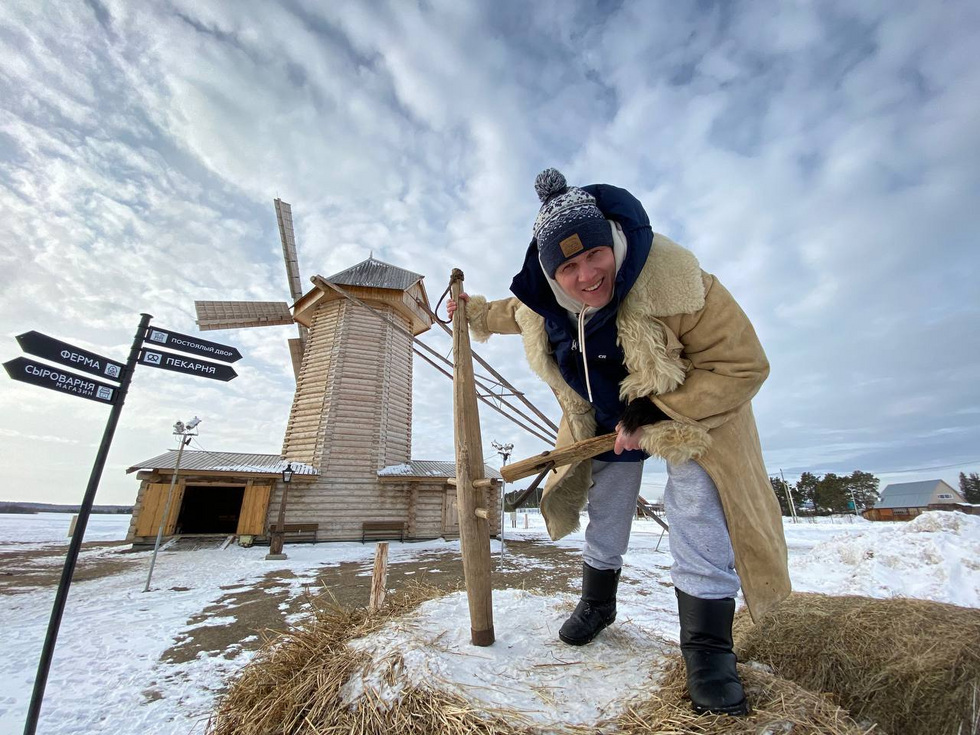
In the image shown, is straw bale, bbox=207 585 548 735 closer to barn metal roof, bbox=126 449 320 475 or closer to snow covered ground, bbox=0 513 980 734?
snow covered ground, bbox=0 513 980 734

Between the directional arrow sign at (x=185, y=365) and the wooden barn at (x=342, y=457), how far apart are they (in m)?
8.00

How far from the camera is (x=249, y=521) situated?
1176cm

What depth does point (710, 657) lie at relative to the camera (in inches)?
53.2

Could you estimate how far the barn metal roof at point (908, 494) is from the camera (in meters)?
37.4

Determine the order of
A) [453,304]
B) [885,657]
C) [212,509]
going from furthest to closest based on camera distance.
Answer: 1. [212,509]
2. [453,304]
3. [885,657]

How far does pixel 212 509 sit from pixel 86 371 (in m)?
20.0

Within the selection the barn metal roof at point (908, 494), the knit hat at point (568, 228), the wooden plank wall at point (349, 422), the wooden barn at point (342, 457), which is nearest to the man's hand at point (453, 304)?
the knit hat at point (568, 228)

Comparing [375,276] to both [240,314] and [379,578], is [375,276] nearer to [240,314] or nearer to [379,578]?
[240,314]

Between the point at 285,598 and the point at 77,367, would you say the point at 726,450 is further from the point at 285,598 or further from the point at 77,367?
the point at 285,598

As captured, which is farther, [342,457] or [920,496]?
[920,496]

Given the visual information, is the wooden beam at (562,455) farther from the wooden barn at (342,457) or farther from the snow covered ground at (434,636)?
the wooden barn at (342,457)

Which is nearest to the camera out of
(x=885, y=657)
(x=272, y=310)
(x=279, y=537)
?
(x=885, y=657)

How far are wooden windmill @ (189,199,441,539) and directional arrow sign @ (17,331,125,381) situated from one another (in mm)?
8494

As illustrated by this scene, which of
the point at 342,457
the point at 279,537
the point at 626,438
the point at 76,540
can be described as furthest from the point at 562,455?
the point at 342,457
